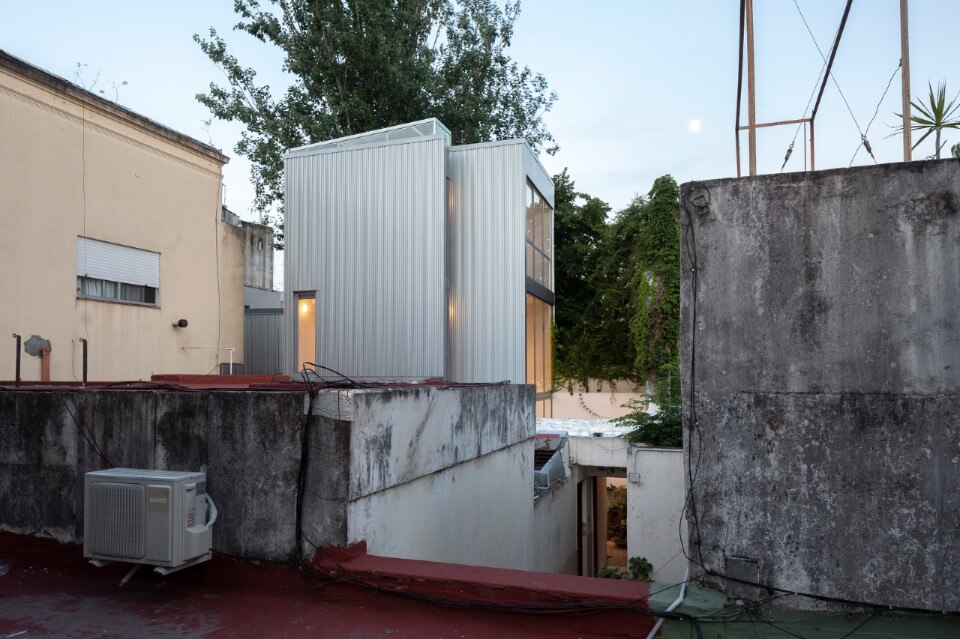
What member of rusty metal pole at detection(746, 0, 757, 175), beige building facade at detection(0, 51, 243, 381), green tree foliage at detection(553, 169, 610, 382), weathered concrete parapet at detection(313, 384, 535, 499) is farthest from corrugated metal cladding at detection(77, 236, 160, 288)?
green tree foliage at detection(553, 169, 610, 382)

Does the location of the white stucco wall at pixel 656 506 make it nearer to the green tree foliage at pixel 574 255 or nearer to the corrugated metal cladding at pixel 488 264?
the corrugated metal cladding at pixel 488 264

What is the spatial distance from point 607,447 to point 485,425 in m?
7.86

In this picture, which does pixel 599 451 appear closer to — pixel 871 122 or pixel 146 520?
pixel 871 122

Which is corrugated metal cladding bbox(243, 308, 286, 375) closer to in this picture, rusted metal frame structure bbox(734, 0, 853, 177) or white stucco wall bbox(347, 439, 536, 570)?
white stucco wall bbox(347, 439, 536, 570)

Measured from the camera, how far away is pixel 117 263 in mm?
13383

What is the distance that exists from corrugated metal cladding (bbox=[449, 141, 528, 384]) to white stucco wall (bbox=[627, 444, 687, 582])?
12.8 feet

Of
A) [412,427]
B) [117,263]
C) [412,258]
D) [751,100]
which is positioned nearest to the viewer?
[751,100]

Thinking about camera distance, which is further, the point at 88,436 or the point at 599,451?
the point at 599,451

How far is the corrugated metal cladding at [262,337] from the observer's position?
64.3 feet

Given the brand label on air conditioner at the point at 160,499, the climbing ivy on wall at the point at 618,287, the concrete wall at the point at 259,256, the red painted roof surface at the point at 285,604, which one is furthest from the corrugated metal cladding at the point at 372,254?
the brand label on air conditioner at the point at 160,499

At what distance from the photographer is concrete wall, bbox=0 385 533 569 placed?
4195 millimetres

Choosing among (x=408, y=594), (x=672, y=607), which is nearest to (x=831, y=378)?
(x=672, y=607)

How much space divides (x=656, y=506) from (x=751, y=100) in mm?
7974

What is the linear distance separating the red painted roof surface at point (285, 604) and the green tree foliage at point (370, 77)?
20176mm
